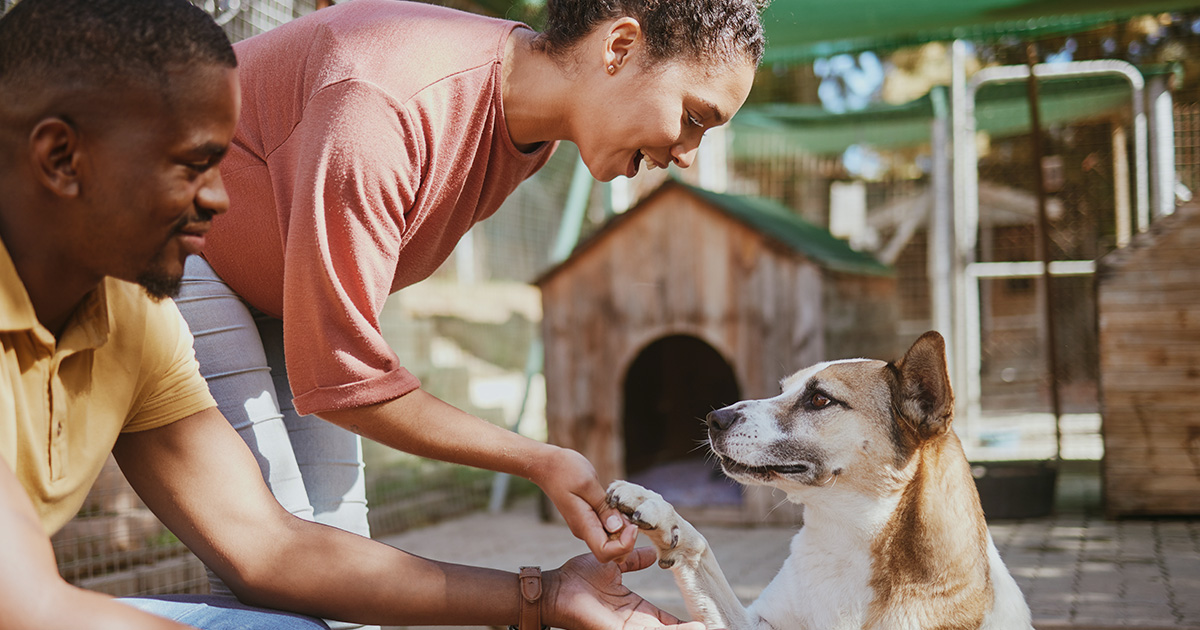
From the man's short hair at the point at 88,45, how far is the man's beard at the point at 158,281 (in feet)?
0.78

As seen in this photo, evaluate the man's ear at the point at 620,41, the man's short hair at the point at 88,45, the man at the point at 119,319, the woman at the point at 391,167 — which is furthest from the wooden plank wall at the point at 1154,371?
the man's short hair at the point at 88,45

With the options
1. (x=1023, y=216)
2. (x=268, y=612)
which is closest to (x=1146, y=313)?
(x=268, y=612)

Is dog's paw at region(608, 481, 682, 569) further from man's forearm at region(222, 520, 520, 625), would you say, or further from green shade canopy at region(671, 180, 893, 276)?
green shade canopy at region(671, 180, 893, 276)

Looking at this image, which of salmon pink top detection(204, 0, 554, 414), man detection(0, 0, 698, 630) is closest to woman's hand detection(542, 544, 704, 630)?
man detection(0, 0, 698, 630)

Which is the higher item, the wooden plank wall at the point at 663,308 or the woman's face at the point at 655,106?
the woman's face at the point at 655,106

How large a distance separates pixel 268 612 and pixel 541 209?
6406 millimetres

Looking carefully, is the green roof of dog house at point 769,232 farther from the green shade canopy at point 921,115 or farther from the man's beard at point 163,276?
the man's beard at point 163,276

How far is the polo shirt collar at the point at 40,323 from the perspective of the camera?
1149 mm

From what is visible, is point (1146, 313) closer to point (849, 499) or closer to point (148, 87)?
point (849, 499)

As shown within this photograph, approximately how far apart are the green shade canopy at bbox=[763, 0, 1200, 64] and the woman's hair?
3811mm

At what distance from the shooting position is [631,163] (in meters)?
1.88

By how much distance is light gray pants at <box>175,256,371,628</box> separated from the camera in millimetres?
1821

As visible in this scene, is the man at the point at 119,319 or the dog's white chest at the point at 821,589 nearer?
the man at the point at 119,319

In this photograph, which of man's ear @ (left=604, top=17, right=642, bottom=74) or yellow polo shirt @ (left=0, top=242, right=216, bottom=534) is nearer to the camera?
yellow polo shirt @ (left=0, top=242, right=216, bottom=534)
